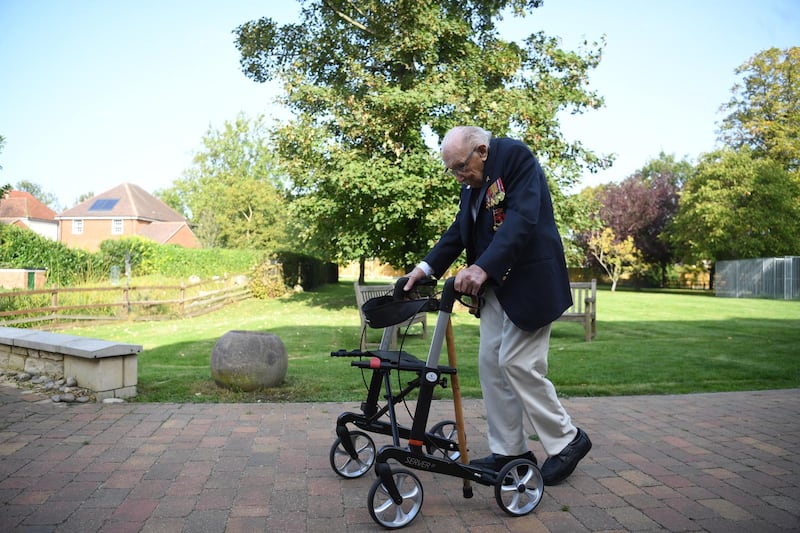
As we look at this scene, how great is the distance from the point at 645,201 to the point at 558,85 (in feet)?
89.2

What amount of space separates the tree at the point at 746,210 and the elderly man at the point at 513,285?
33.2 meters

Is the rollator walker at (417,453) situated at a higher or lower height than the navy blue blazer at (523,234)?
lower

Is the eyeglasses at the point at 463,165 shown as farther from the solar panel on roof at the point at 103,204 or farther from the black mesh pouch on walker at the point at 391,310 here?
the solar panel on roof at the point at 103,204

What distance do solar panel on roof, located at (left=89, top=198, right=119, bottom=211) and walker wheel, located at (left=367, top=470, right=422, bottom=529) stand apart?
180ft

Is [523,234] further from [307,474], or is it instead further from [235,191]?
[235,191]

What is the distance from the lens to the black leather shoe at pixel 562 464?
332cm

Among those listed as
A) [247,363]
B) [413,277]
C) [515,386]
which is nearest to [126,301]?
[247,363]

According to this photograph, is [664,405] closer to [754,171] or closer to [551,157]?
[551,157]

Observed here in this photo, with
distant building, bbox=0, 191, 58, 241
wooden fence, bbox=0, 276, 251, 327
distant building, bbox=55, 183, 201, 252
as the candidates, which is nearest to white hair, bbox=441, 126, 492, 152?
wooden fence, bbox=0, 276, 251, 327

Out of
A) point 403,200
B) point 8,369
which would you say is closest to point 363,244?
point 403,200

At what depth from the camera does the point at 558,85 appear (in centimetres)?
1648

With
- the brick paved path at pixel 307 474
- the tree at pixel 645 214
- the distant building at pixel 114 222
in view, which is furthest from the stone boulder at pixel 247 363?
the distant building at pixel 114 222

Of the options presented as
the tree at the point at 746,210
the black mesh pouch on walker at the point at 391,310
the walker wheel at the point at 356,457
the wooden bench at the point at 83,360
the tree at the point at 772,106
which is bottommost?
the walker wheel at the point at 356,457

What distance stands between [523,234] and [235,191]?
4491 centimetres
